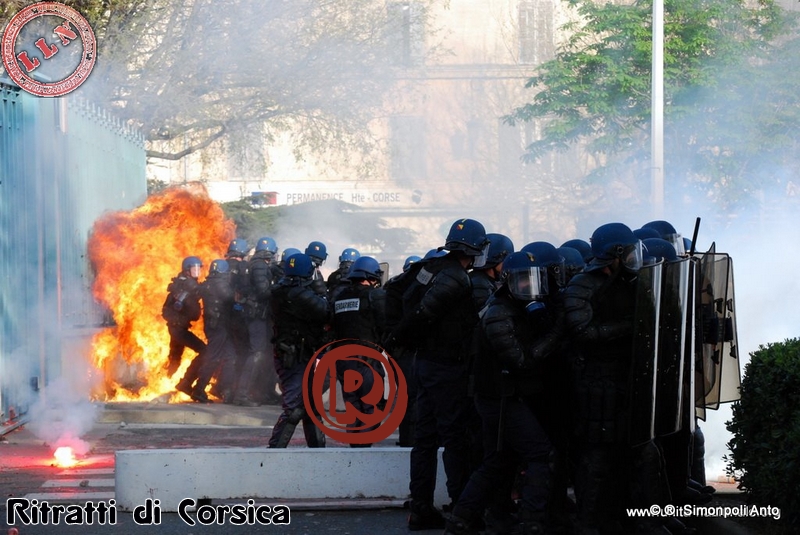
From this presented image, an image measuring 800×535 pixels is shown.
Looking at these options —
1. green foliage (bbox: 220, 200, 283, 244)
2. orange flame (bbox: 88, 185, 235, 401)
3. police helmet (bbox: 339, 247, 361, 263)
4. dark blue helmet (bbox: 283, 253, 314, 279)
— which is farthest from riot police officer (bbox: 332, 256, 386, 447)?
green foliage (bbox: 220, 200, 283, 244)

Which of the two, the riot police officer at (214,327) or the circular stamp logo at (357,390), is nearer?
the circular stamp logo at (357,390)

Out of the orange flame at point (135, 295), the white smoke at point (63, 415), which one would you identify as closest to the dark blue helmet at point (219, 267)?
the orange flame at point (135, 295)

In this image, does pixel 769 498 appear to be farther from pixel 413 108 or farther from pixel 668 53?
pixel 413 108

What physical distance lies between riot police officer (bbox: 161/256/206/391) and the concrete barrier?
5683mm

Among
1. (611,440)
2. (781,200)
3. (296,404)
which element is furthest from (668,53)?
(611,440)

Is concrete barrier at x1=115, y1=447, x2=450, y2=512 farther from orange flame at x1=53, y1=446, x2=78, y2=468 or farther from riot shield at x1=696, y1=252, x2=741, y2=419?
orange flame at x1=53, y1=446, x2=78, y2=468

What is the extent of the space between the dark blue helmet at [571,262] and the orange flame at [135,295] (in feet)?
23.3

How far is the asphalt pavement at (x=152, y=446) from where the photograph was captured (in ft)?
22.6

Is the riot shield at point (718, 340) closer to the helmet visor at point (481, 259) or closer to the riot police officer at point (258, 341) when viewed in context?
the helmet visor at point (481, 259)

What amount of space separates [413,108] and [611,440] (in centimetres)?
2013

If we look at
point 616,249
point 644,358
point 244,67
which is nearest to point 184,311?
point 616,249

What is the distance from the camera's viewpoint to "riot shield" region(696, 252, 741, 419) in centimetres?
693

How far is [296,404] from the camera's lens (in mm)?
8922

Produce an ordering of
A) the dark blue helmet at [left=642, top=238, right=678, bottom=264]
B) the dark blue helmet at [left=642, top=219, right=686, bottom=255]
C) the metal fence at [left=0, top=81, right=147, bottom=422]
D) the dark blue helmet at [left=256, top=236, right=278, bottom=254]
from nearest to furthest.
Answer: the dark blue helmet at [left=642, top=238, right=678, bottom=264] → the dark blue helmet at [left=642, top=219, right=686, bottom=255] → the metal fence at [left=0, top=81, right=147, bottom=422] → the dark blue helmet at [left=256, top=236, right=278, bottom=254]
